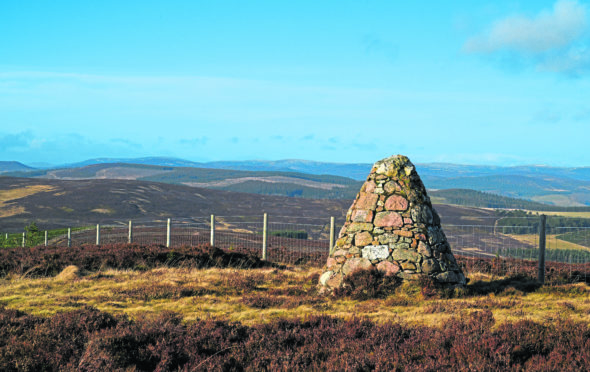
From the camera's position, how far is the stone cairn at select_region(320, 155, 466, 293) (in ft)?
38.4

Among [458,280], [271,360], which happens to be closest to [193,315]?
[271,360]

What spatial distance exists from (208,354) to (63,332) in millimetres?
2355

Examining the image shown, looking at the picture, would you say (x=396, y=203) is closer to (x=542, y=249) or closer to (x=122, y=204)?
(x=542, y=249)

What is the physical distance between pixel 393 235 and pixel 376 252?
0.59 metres

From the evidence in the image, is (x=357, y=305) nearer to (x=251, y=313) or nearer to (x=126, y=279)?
(x=251, y=313)

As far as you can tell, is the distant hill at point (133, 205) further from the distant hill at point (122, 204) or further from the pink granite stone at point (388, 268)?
the pink granite stone at point (388, 268)

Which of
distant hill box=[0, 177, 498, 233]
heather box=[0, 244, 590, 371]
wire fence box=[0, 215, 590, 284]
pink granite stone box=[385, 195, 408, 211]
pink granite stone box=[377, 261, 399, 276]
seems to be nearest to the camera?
heather box=[0, 244, 590, 371]

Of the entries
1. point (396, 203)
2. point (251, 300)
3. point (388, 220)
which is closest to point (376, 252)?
point (388, 220)

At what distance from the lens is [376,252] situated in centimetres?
1191

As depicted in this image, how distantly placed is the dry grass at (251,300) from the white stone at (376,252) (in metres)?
0.93

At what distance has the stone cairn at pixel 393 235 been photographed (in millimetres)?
11695

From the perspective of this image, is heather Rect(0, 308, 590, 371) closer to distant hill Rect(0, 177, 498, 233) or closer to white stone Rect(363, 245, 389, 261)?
white stone Rect(363, 245, 389, 261)

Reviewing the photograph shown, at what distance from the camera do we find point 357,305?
1054 centimetres

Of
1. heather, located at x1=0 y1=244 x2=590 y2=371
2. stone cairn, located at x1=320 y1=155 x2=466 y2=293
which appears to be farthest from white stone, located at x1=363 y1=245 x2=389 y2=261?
heather, located at x1=0 y1=244 x2=590 y2=371
